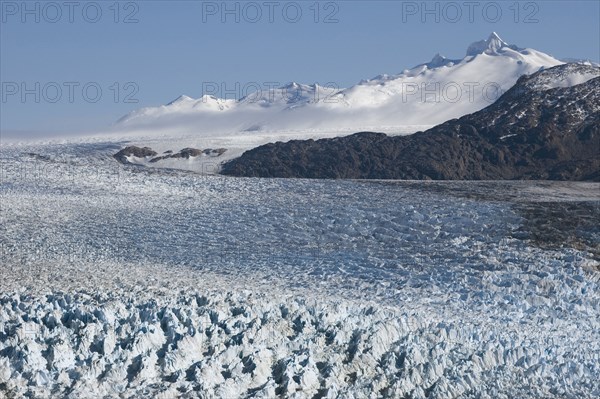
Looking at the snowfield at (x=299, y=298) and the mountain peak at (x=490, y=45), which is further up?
the mountain peak at (x=490, y=45)

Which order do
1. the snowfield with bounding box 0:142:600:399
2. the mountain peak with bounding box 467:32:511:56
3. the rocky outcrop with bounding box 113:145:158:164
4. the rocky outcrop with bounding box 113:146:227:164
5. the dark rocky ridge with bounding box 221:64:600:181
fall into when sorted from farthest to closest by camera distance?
the mountain peak with bounding box 467:32:511:56
the rocky outcrop with bounding box 113:146:227:164
the rocky outcrop with bounding box 113:145:158:164
the dark rocky ridge with bounding box 221:64:600:181
the snowfield with bounding box 0:142:600:399

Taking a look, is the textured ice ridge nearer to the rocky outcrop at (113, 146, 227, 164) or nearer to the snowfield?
the snowfield

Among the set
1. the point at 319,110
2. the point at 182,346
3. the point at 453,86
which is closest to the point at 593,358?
the point at 182,346

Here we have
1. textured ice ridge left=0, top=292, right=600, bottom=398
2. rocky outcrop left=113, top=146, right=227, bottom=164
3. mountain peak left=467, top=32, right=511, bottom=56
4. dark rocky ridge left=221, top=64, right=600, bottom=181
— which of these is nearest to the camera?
textured ice ridge left=0, top=292, right=600, bottom=398

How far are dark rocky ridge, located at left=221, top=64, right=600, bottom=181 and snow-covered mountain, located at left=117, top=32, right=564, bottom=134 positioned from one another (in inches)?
2752

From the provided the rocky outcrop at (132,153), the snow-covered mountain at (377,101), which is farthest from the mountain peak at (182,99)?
the rocky outcrop at (132,153)

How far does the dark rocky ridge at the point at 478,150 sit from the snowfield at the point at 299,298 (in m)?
23.8

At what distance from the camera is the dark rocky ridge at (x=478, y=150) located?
200ft

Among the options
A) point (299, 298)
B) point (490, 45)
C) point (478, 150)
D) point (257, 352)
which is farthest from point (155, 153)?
point (490, 45)

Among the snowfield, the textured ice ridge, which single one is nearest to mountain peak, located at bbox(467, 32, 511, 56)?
the snowfield

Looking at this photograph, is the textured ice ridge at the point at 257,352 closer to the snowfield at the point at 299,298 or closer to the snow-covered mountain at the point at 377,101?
the snowfield at the point at 299,298

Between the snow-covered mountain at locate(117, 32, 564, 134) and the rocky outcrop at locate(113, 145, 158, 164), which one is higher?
the snow-covered mountain at locate(117, 32, 564, 134)

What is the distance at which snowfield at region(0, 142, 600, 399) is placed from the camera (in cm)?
1689

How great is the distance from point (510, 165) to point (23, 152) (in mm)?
34593
